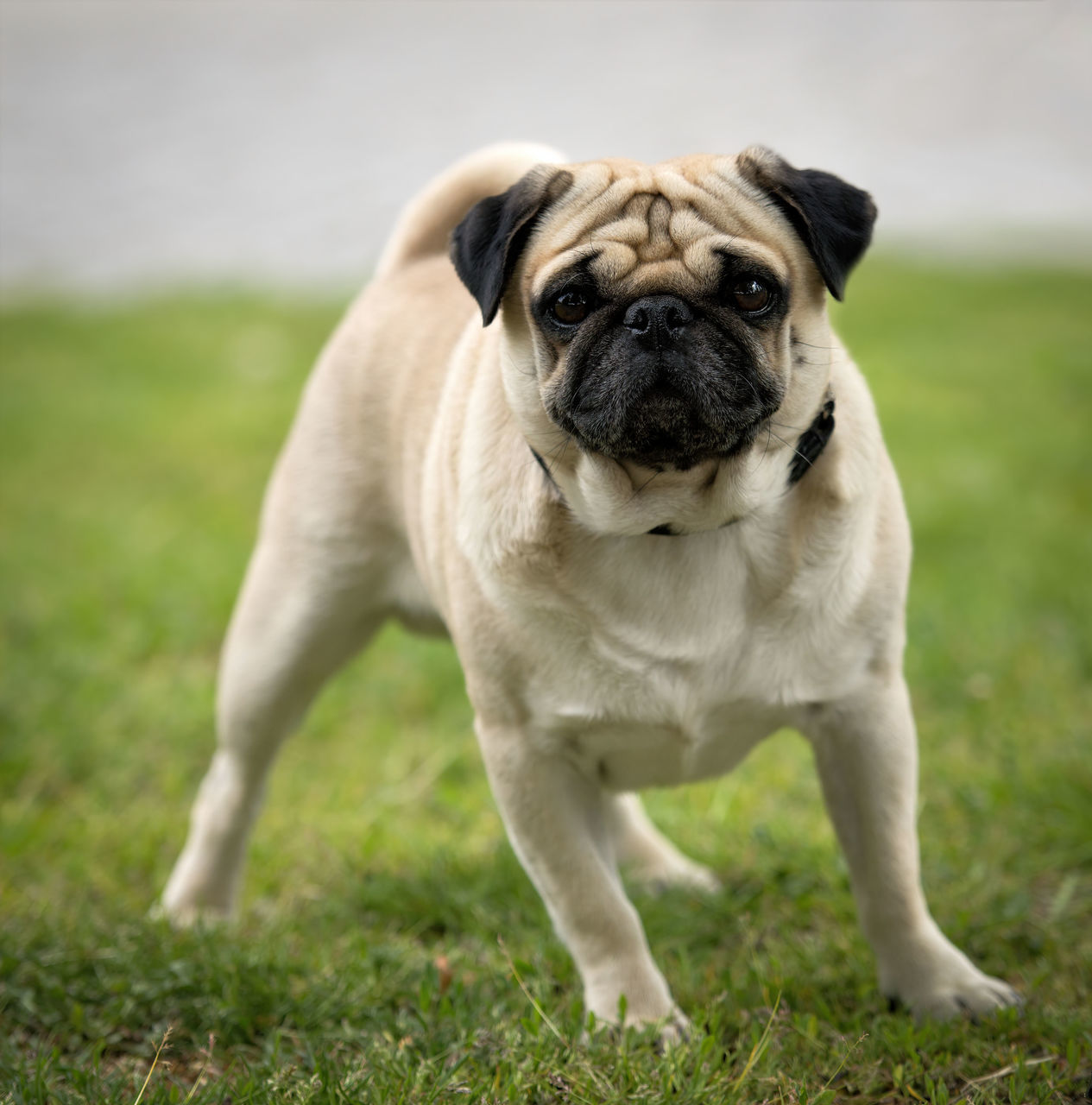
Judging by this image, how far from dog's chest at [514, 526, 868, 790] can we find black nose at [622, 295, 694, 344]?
0.50 meters

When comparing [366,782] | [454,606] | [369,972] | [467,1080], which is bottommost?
[366,782]

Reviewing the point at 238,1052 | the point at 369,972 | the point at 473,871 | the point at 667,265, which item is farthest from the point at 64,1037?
the point at 667,265

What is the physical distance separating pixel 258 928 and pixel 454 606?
130 centimetres

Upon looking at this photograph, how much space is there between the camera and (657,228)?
2559 millimetres

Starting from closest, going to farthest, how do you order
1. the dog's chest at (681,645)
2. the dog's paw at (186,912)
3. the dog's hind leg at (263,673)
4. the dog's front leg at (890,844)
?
the dog's chest at (681,645)
the dog's front leg at (890,844)
the dog's paw at (186,912)
the dog's hind leg at (263,673)

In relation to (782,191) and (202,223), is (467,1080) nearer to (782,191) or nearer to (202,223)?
(782,191)

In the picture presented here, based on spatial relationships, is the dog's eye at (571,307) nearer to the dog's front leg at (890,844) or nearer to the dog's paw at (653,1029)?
the dog's front leg at (890,844)

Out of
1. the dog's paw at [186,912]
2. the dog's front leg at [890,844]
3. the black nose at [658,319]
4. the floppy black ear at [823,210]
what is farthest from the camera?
the dog's paw at [186,912]

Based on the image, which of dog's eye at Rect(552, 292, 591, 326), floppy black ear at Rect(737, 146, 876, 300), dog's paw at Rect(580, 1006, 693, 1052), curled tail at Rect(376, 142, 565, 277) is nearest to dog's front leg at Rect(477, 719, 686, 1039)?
dog's paw at Rect(580, 1006, 693, 1052)

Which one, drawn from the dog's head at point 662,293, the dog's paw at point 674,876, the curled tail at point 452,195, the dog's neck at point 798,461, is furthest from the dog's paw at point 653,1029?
the curled tail at point 452,195

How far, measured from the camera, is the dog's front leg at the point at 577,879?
2.77 metres

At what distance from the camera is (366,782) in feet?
14.8

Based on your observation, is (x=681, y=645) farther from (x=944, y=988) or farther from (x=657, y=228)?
(x=944, y=988)

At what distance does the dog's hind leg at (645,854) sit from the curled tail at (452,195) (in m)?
1.79
